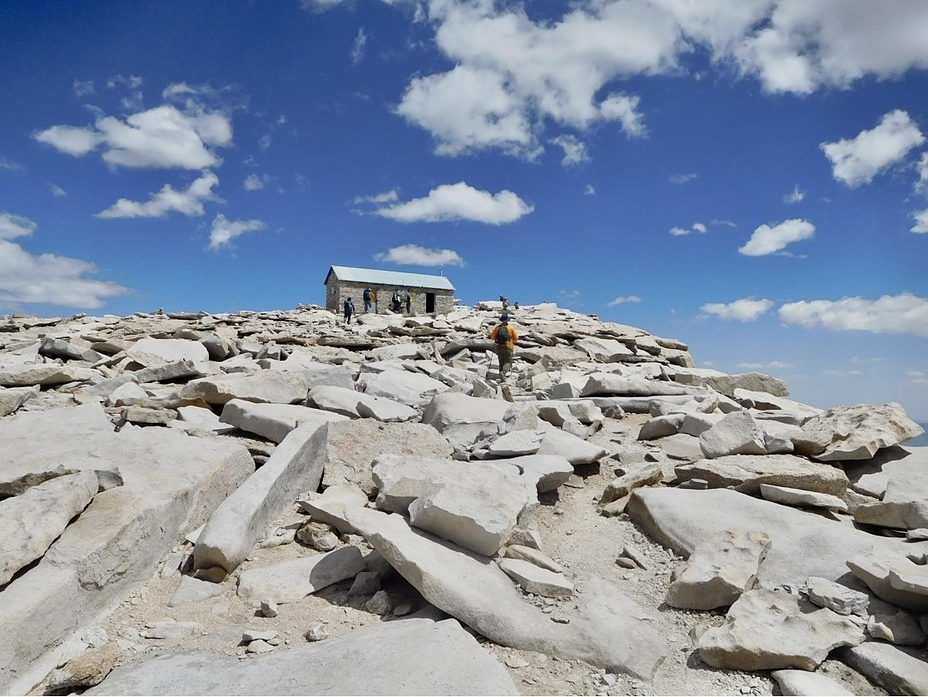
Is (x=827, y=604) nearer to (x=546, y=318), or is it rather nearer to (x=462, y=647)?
(x=462, y=647)

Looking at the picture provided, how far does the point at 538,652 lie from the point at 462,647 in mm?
409

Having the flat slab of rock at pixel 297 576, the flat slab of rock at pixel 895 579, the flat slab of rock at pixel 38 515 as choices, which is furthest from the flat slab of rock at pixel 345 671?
the flat slab of rock at pixel 895 579

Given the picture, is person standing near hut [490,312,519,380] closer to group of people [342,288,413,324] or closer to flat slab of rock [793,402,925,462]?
flat slab of rock [793,402,925,462]

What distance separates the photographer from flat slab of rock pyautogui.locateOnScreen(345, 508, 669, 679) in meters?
2.39

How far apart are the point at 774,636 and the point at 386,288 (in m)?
30.3

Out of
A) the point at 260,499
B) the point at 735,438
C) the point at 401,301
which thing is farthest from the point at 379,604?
the point at 401,301

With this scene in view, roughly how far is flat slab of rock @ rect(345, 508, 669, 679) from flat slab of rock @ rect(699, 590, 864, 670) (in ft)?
0.87

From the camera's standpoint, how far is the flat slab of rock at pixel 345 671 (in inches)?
77.9

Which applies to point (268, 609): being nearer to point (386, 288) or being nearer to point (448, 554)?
point (448, 554)

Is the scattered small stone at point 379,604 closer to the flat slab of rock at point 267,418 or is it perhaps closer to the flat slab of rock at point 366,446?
the flat slab of rock at point 366,446

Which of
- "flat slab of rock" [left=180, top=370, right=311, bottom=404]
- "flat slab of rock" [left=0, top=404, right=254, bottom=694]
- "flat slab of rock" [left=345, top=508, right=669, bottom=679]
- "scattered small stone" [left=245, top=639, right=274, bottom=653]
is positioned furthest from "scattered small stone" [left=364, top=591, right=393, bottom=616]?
"flat slab of rock" [left=180, top=370, right=311, bottom=404]

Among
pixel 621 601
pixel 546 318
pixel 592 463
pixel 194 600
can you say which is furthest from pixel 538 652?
pixel 546 318

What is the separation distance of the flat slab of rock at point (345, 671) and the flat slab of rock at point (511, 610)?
207 millimetres

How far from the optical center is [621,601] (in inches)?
112
